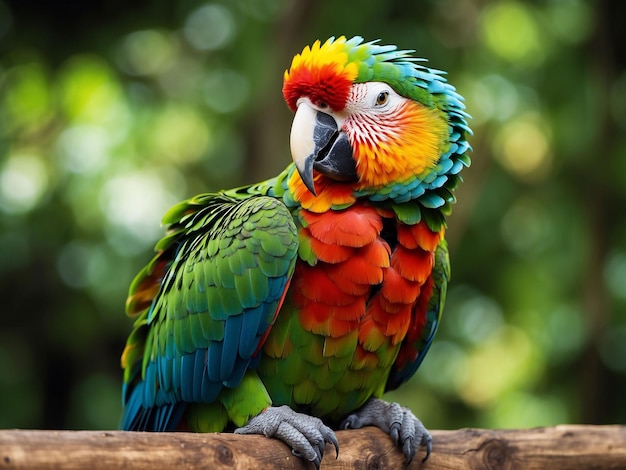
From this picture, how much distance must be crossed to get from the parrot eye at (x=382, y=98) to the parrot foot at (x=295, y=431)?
1014 mm

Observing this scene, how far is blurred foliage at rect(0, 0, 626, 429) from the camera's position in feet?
16.3

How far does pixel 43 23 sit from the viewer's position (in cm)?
508

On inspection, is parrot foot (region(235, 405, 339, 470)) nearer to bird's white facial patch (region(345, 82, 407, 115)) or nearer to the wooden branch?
the wooden branch

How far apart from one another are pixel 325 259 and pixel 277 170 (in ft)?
7.72

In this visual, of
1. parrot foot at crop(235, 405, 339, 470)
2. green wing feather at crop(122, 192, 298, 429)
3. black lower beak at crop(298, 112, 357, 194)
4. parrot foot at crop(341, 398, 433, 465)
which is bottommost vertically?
parrot foot at crop(341, 398, 433, 465)

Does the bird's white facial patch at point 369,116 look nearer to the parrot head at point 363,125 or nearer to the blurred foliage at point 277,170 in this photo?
the parrot head at point 363,125

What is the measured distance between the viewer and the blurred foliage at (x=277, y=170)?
4.96 m

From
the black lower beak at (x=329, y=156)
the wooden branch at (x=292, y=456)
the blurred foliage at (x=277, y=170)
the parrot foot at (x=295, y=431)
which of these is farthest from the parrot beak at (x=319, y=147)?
the blurred foliage at (x=277, y=170)

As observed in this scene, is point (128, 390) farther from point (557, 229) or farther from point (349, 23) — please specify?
point (557, 229)

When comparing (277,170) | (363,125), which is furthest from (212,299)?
(277,170)

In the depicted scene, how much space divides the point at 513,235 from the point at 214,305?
396 centimetres

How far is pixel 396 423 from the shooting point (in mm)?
2559

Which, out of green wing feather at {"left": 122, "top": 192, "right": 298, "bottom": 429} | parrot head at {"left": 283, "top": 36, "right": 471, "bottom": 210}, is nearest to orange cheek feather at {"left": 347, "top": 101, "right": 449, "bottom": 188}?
parrot head at {"left": 283, "top": 36, "right": 471, "bottom": 210}

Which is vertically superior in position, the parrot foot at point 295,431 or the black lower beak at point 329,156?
the black lower beak at point 329,156
